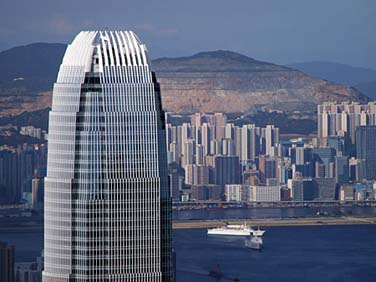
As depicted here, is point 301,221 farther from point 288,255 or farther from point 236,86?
point 236,86

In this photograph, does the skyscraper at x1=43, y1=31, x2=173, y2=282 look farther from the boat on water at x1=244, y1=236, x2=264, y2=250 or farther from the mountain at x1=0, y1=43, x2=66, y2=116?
the boat on water at x1=244, y1=236, x2=264, y2=250

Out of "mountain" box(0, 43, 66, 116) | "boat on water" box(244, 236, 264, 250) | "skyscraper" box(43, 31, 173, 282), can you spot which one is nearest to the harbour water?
"boat on water" box(244, 236, 264, 250)

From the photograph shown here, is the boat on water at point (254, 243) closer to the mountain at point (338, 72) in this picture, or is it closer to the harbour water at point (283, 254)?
the harbour water at point (283, 254)

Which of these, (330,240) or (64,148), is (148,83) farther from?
(330,240)

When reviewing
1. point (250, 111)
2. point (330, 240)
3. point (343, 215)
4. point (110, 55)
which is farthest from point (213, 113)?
point (110, 55)

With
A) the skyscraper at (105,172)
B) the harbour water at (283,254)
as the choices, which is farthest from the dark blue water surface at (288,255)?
the skyscraper at (105,172)

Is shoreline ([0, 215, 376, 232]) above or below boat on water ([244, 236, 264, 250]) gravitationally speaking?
above
